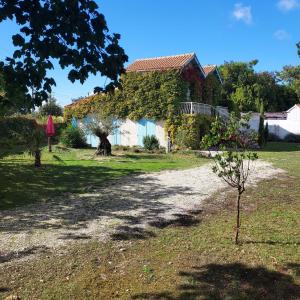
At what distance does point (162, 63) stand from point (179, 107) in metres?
3.89

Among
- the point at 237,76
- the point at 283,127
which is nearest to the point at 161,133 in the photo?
the point at 283,127

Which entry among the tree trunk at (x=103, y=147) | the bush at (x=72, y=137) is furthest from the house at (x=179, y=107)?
the tree trunk at (x=103, y=147)

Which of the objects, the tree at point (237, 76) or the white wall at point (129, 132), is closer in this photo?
the white wall at point (129, 132)

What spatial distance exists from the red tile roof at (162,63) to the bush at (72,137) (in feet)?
19.1

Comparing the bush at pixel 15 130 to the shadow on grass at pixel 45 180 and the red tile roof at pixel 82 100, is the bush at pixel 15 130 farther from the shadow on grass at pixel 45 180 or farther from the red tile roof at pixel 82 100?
the red tile roof at pixel 82 100

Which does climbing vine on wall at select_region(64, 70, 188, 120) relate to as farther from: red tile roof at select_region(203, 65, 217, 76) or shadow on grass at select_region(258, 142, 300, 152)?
shadow on grass at select_region(258, 142, 300, 152)

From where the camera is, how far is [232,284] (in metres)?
5.05

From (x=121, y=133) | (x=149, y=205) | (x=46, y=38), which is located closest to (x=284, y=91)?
(x=121, y=133)

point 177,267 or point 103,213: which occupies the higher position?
point 103,213

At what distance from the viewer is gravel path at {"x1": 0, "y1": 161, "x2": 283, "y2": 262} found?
671 centimetres

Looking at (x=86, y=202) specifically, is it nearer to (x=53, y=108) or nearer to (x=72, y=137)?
(x=72, y=137)

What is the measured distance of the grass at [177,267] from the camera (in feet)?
15.9

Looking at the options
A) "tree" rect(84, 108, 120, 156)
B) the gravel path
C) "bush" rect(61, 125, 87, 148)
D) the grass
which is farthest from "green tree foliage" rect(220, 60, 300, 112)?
the grass

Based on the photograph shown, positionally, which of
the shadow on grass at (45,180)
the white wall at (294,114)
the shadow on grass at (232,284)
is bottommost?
the shadow on grass at (232,284)
